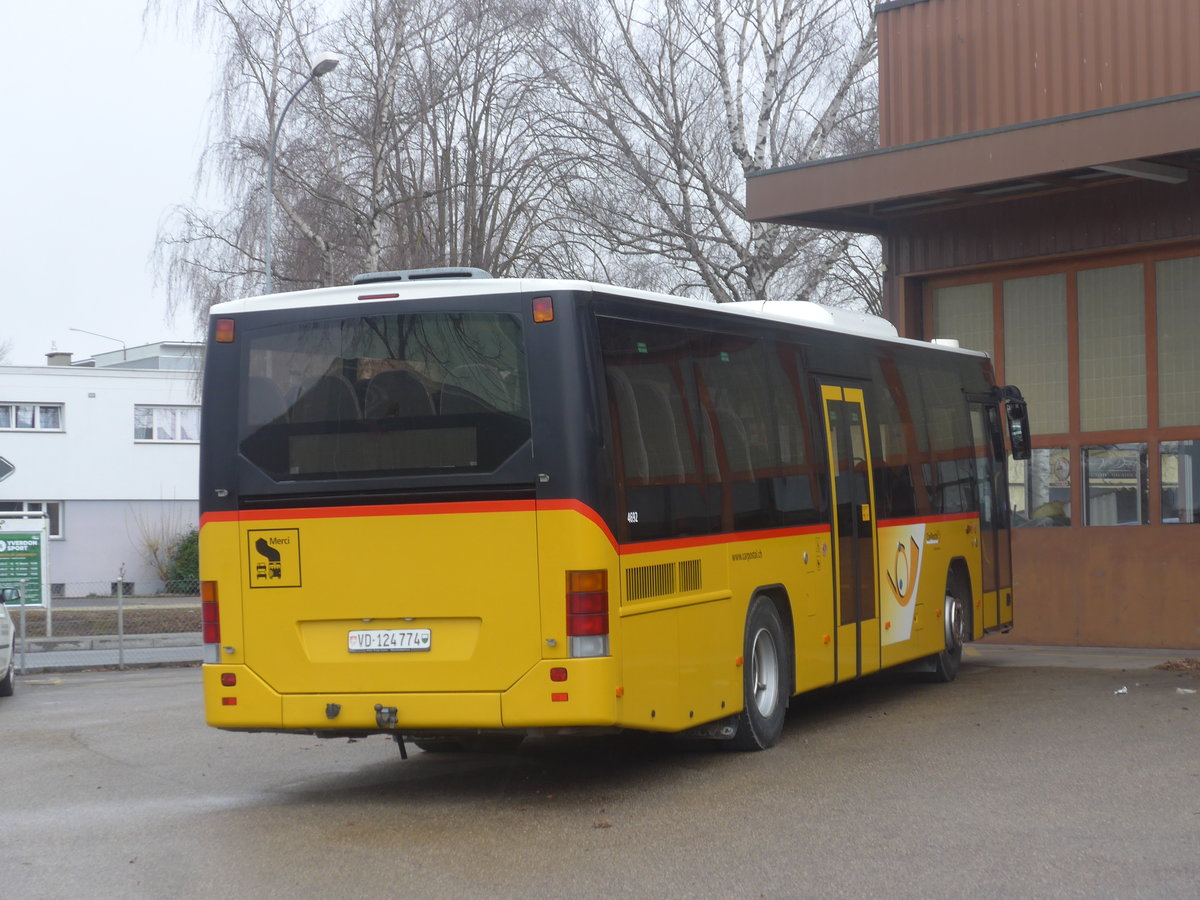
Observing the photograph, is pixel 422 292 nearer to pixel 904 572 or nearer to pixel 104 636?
pixel 904 572

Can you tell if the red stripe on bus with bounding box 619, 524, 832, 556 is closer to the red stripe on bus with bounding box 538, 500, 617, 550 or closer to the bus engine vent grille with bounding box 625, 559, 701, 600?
the bus engine vent grille with bounding box 625, 559, 701, 600

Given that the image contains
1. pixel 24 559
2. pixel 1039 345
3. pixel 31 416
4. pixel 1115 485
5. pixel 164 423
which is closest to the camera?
pixel 1115 485

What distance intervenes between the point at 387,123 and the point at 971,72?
452 inches

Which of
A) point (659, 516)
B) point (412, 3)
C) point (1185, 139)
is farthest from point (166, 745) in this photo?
point (412, 3)

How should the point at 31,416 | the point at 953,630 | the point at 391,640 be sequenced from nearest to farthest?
1. the point at 391,640
2. the point at 953,630
3. the point at 31,416

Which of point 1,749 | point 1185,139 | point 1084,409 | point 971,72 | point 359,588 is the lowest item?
point 1,749

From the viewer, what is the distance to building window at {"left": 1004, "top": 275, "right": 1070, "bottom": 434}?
18.3m

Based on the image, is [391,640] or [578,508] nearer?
[578,508]

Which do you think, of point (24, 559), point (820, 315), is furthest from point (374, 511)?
point (24, 559)

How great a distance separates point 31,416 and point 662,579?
4464 centimetres

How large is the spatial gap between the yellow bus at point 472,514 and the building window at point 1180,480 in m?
8.30

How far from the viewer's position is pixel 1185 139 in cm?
1425

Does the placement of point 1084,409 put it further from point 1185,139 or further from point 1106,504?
point 1185,139

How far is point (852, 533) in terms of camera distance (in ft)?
40.5
